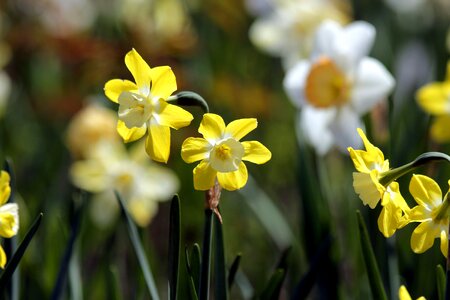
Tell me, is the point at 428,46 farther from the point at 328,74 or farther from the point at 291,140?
the point at 328,74

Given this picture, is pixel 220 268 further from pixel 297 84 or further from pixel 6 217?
pixel 297 84

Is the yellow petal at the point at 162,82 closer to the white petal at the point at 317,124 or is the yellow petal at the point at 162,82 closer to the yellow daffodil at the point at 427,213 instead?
the yellow daffodil at the point at 427,213

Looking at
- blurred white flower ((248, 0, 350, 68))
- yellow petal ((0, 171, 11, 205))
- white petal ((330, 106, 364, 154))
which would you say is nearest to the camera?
yellow petal ((0, 171, 11, 205))

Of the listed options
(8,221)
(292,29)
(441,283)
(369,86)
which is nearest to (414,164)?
(441,283)

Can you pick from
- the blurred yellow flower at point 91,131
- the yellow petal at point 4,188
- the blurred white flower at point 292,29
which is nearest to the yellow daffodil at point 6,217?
the yellow petal at point 4,188

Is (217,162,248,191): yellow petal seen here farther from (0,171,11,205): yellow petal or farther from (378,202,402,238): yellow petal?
(0,171,11,205): yellow petal

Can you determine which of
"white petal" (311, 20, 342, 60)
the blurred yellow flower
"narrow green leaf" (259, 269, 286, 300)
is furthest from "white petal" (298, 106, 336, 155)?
"narrow green leaf" (259, 269, 286, 300)
